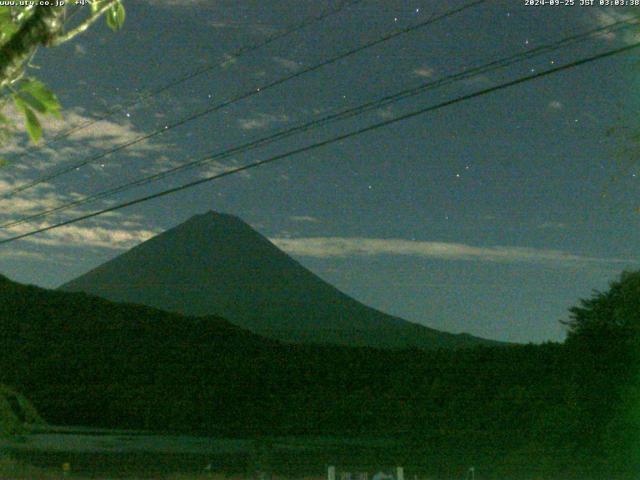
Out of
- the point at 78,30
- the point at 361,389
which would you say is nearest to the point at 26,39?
the point at 78,30

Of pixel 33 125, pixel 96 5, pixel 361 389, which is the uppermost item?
pixel 96 5

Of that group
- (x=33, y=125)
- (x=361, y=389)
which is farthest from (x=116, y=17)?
(x=361, y=389)

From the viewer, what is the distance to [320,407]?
16.4 meters

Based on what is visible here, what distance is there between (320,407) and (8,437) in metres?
6.89

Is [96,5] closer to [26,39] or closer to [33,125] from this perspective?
[26,39]

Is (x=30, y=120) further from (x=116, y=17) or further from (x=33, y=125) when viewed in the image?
(x=116, y=17)

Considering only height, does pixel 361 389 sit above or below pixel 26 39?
below

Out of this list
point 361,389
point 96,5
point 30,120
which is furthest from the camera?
point 361,389

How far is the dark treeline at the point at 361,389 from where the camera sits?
611 inches

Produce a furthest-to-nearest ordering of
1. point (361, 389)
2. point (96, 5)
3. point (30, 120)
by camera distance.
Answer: point (361, 389) < point (96, 5) < point (30, 120)

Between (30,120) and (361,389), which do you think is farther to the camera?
(361,389)

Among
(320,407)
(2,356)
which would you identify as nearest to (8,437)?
(2,356)

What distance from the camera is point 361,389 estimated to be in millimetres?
16547

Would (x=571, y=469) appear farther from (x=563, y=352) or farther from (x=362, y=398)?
(x=362, y=398)
